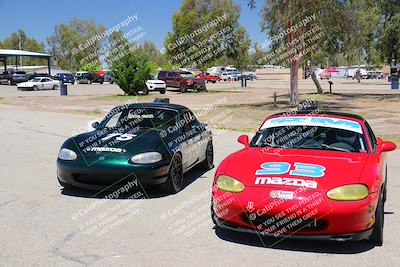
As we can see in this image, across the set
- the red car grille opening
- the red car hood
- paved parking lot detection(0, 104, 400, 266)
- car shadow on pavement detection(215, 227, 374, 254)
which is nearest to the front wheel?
paved parking lot detection(0, 104, 400, 266)

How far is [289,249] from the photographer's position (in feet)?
15.6

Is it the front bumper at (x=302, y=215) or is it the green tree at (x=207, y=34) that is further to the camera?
the green tree at (x=207, y=34)

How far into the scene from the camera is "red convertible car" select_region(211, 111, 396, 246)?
179 inches

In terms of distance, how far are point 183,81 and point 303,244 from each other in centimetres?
3756

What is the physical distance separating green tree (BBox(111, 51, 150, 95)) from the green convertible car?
26.7m

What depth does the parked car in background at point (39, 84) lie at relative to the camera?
47.7m

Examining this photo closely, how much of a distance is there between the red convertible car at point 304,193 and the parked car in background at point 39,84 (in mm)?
45594

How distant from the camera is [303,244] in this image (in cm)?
490

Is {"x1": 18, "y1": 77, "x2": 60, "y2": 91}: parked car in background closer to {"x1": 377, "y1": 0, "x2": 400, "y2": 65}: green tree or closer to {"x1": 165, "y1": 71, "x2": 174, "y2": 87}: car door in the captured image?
{"x1": 165, "y1": 71, "x2": 174, "y2": 87}: car door

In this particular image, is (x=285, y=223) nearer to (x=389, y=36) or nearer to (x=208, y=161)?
(x=208, y=161)

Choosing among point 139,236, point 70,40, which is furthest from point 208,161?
point 70,40

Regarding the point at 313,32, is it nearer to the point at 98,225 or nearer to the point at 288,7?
the point at 288,7

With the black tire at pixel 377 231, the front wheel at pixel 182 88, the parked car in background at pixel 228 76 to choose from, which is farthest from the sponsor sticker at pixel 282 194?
the parked car in background at pixel 228 76

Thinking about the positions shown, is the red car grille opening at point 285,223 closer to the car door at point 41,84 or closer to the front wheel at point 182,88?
the front wheel at point 182,88
